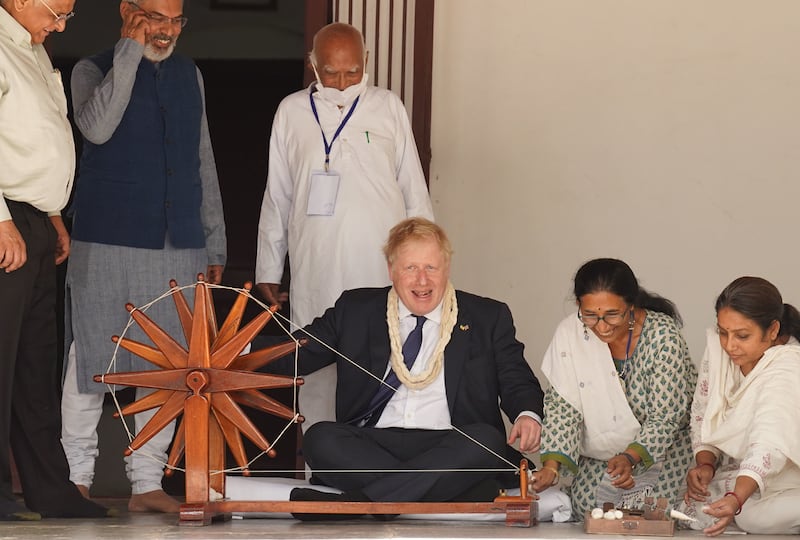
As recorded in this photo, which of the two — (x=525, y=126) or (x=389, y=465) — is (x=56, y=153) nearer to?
(x=389, y=465)

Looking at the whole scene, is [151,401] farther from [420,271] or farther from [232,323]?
[420,271]

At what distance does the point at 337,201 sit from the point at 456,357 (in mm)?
794

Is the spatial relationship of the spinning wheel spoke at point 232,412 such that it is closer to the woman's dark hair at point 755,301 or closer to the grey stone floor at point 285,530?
the grey stone floor at point 285,530

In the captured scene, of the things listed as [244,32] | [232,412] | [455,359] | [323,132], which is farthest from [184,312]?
[244,32]

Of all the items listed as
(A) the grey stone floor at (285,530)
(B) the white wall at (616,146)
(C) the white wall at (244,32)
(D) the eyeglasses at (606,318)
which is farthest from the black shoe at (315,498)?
(C) the white wall at (244,32)

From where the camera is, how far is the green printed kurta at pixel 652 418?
3.94 meters

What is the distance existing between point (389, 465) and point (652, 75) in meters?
2.10

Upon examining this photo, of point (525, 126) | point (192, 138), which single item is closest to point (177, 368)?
point (192, 138)

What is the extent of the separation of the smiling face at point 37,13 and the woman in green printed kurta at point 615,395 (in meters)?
1.60

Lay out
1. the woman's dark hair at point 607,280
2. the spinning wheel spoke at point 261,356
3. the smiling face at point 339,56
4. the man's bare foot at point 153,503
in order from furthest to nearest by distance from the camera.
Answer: the smiling face at point 339,56
the man's bare foot at point 153,503
the woman's dark hair at point 607,280
the spinning wheel spoke at point 261,356

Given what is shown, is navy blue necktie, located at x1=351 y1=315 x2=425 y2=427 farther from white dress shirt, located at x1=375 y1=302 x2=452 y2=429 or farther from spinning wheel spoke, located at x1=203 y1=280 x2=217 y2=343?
spinning wheel spoke, located at x1=203 y1=280 x2=217 y2=343

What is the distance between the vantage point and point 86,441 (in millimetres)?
4309

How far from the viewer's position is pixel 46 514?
12.6 feet

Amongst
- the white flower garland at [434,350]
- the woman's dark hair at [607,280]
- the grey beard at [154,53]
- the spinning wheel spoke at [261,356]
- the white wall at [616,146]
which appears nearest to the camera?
the spinning wheel spoke at [261,356]
